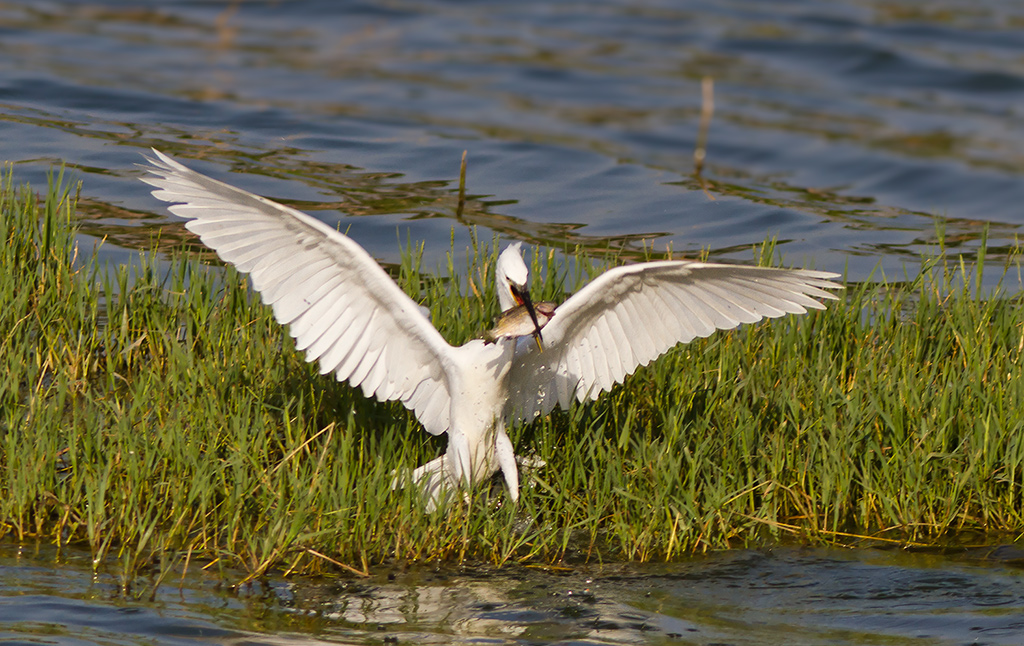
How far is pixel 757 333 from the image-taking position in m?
5.65

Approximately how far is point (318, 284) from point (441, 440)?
965 millimetres

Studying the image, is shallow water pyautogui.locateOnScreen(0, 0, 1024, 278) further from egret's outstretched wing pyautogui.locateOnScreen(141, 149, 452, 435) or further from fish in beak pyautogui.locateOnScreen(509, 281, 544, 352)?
fish in beak pyautogui.locateOnScreen(509, 281, 544, 352)

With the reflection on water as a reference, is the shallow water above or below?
above

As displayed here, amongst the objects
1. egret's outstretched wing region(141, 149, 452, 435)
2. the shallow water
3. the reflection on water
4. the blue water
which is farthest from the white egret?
the shallow water

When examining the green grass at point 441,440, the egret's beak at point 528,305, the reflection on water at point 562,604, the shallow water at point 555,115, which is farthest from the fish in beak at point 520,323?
the shallow water at point 555,115

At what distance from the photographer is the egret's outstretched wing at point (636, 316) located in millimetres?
4512

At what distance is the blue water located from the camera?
4.13m

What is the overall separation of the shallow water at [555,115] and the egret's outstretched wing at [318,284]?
4.16 ft

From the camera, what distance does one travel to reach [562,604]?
4.24 metres

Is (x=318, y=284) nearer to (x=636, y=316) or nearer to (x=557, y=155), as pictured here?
(x=636, y=316)

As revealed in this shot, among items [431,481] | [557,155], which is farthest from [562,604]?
[557,155]

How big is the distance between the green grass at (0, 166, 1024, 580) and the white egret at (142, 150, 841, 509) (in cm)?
19

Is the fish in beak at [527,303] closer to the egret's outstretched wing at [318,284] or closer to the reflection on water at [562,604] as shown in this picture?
the egret's outstretched wing at [318,284]

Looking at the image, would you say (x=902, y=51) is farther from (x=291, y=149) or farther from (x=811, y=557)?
(x=811, y=557)
